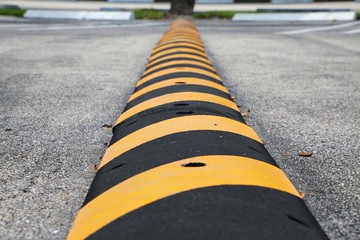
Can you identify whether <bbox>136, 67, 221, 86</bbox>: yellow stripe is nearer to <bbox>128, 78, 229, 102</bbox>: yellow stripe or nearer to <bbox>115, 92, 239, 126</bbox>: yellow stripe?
<bbox>128, 78, 229, 102</bbox>: yellow stripe

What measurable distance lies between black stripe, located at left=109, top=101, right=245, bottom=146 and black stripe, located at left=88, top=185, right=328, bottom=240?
2.83 ft

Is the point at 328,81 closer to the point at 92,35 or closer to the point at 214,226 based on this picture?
the point at 214,226

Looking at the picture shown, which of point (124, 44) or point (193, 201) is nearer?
point (193, 201)

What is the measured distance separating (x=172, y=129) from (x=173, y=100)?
0.56m

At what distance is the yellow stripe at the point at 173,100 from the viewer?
2603mm

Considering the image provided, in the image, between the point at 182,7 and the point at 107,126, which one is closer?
the point at 107,126

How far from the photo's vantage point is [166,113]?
2.38m

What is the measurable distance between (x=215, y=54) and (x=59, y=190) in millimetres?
4255

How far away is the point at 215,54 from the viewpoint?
590 cm

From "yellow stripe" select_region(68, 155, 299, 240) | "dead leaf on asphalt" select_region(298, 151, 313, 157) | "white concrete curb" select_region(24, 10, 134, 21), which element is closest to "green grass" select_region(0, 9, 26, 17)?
"white concrete curb" select_region(24, 10, 134, 21)

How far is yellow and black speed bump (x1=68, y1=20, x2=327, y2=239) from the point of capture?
1.28 m

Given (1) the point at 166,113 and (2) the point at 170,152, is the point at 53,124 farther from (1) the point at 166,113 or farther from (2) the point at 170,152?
(2) the point at 170,152

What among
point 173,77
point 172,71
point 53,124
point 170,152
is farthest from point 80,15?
point 170,152

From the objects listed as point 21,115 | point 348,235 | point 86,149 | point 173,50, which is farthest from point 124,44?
point 348,235
